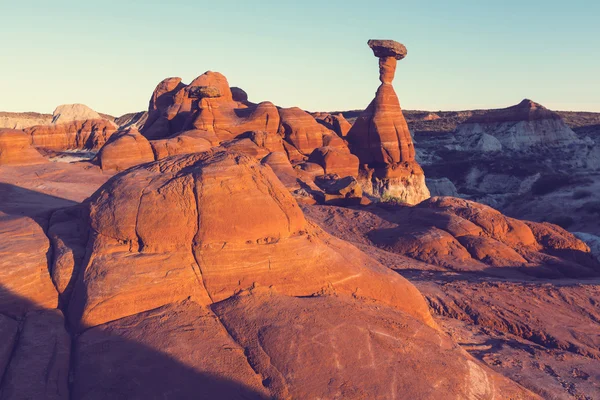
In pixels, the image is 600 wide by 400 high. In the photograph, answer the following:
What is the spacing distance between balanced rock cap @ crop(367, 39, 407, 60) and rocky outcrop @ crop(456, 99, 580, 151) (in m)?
26.3

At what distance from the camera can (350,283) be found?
6578mm

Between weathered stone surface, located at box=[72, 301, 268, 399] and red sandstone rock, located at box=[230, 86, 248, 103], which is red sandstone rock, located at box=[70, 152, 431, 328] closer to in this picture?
weathered stone surface, located at box=[72, 301, 268, 399]

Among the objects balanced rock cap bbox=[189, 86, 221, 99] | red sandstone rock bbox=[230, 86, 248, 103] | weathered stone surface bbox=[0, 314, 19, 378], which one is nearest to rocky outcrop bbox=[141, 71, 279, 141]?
balanced rock cap bbox=[189, 86, 221, 99]

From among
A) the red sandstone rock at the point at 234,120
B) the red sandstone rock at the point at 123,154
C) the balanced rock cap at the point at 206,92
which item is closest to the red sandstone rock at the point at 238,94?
the balanced rock cap at the point at 206,92

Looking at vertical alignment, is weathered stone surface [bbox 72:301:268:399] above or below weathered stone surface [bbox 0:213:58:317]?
below

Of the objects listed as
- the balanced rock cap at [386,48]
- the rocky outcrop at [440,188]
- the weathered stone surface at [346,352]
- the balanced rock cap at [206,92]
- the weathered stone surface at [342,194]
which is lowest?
the rocky outcrop at [440,188]

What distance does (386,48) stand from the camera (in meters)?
31.2

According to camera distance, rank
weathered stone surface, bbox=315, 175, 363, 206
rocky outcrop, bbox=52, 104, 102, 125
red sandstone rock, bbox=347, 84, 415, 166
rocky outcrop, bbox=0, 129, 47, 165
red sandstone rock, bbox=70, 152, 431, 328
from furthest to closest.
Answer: rocky outcrop, bbox=52, 104, 102, 125 < red sandstone rock, bbox=347, 84, 415, 166 < rocky outcrop, bbox=0, 129, 47, 165 < weathered stone surface, bbox=315, 175, 363, 206 < red sandstone rock, bbox=70, 152, 431, 328

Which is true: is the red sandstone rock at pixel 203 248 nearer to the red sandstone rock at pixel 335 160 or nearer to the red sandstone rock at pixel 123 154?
the red sandstone rock at pixel 123 154

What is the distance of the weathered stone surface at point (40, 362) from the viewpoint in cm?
438

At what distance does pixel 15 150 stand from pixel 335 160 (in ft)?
57.2

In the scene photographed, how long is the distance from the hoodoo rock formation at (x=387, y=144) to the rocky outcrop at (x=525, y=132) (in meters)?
26.0

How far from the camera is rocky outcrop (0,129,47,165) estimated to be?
22.1 m

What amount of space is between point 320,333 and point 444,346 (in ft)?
5.49
